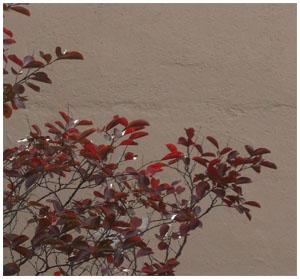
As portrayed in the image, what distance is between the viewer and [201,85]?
143 inches

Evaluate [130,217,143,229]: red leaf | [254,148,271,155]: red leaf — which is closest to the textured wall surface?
[254,148,271,155]: red leaf

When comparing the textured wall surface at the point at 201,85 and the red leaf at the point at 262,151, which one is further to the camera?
the textured wall surface at the point at 201,85

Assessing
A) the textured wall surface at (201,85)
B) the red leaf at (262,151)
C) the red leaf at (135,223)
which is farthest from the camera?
the textured wall surface at (201,85)

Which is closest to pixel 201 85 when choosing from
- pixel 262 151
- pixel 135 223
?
pixel 262 151

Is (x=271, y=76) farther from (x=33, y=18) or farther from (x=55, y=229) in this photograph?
(x=55, y=229)

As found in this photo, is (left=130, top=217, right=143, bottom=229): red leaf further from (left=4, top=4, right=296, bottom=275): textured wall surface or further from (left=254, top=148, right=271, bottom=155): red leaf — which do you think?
(left=4, top=4, right=296, bottom=275): textured wall surface

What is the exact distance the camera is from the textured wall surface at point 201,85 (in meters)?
3.59

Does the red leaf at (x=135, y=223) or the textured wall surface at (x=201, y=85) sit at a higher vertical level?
the textured wall surface at (x=201, y=85)

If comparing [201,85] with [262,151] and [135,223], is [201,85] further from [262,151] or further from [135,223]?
[135,223]

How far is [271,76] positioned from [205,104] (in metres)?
0.35

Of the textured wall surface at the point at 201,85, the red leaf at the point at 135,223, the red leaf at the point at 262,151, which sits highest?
the textured wall surface at the point at 201,85

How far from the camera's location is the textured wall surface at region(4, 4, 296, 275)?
3.59 metres

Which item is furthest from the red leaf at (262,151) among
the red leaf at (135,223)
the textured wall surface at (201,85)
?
the textured wall surface at (201,85)

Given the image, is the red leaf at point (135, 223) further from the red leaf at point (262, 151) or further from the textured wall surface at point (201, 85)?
the textured wall surface at point (201, 85)
